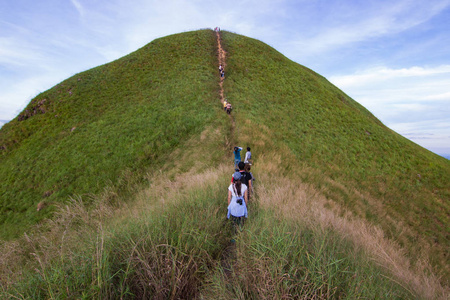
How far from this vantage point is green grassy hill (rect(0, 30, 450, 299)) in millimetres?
2812

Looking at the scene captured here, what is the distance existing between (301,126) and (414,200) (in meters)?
11.9

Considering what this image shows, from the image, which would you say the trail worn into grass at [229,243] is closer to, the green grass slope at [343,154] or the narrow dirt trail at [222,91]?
the narrow dirt trail at [222,91]

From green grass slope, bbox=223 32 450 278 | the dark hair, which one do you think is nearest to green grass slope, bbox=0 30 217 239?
green grass slope, bbox=223 32 450 278

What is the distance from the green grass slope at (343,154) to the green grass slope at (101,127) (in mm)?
5198

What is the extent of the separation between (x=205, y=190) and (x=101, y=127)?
1958 centimetres

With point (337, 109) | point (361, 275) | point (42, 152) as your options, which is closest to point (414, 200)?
point (337, 109)

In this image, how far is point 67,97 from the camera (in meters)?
26.6

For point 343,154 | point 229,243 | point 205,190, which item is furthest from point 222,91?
point 229,243

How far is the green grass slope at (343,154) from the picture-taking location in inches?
487

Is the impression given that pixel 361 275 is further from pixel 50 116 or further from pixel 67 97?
pixel 67 97

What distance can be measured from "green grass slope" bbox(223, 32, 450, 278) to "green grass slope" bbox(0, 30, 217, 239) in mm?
5198

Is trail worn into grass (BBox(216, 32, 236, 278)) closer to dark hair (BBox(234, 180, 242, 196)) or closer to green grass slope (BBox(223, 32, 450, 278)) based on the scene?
green grass slope (BBox(223, 32, 450, 278))

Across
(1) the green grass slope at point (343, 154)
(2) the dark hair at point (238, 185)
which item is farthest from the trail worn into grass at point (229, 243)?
(2) the dark hair at point (238, 185)

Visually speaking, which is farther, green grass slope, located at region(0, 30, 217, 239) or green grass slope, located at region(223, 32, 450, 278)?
green grass slope, located at region(0, 30, 217, 239)
